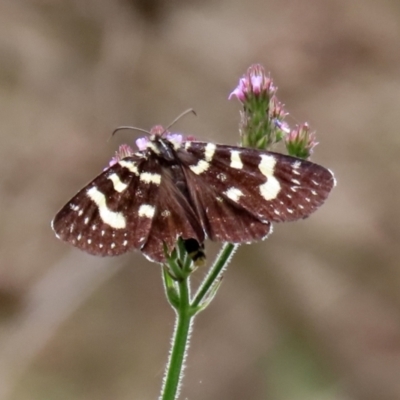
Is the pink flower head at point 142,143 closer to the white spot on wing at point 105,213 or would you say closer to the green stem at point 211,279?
the white spot on wing at point 105,213

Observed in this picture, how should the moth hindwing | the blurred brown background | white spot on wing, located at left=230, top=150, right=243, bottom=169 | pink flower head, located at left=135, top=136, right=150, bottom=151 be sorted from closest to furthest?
the moth hindwing < white spot on wing, located at left=230, top=150, right=243, bottom=169 < pink flower head, located at left=135, top=136, right=150, bottom=151 < the blurred brown background

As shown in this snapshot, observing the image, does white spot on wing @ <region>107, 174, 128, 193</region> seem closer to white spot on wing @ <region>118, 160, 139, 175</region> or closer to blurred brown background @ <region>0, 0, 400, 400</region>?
white spot on wing @ <region>118, 160, 139, 175</region>

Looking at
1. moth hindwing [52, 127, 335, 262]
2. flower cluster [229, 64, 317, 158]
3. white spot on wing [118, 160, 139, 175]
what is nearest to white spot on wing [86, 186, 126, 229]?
moth hindwing [52, 127, 335, 262]

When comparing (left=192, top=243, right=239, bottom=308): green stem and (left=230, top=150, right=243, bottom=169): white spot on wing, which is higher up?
(left=230, top=150, right=243, bottom=169): white spot on wing

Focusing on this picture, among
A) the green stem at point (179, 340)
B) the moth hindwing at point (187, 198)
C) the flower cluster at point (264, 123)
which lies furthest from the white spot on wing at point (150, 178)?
the flower cluster at point (264, 123)

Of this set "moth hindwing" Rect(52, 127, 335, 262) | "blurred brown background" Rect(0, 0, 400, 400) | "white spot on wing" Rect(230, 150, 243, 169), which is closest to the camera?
"moth hindwing" Rect(52, 127, 335, 262)

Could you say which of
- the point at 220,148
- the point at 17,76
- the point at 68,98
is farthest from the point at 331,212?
the point at 220,148

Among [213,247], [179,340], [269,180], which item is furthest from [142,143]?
[213,247]

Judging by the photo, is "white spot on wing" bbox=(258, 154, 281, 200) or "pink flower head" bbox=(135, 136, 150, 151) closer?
"white spot on wing" bbox=(258, 154, 281, 200)
